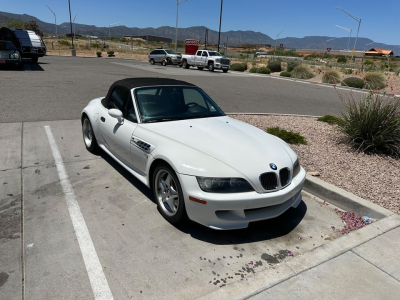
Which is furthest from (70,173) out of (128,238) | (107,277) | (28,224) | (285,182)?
(285,182)

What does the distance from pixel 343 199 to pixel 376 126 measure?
2301mm

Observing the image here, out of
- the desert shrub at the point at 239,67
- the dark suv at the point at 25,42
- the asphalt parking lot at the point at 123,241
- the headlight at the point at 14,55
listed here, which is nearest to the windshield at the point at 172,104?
the asphalt parking lot at the point at 123,241

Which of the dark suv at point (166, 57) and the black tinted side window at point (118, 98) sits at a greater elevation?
the black tinted side window at point (118, 98)

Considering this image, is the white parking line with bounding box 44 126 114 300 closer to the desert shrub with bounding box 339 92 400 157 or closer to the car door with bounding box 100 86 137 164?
the car door with bounding box 100 86 137 164

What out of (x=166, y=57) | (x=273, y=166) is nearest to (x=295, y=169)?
(x=273, y=166)

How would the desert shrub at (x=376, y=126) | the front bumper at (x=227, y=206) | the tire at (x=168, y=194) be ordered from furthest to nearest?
the desert shrub at (x=376, y=126)
the tire at (x=168, y=194)
the front bumper at (x=227, y=206)

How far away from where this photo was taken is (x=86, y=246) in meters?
3.02

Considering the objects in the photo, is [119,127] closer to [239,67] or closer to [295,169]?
[295,169]

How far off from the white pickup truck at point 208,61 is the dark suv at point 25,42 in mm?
12728

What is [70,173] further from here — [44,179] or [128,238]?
[128,238]

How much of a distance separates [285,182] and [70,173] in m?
3.19

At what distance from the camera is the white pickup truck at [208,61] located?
27.6 metres

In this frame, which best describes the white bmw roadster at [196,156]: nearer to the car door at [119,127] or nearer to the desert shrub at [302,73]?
the car door at [119,127]

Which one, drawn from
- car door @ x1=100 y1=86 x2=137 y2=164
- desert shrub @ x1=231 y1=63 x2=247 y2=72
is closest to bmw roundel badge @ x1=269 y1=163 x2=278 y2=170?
car door @ x1=100 y1=86 x2=137 y2=164
